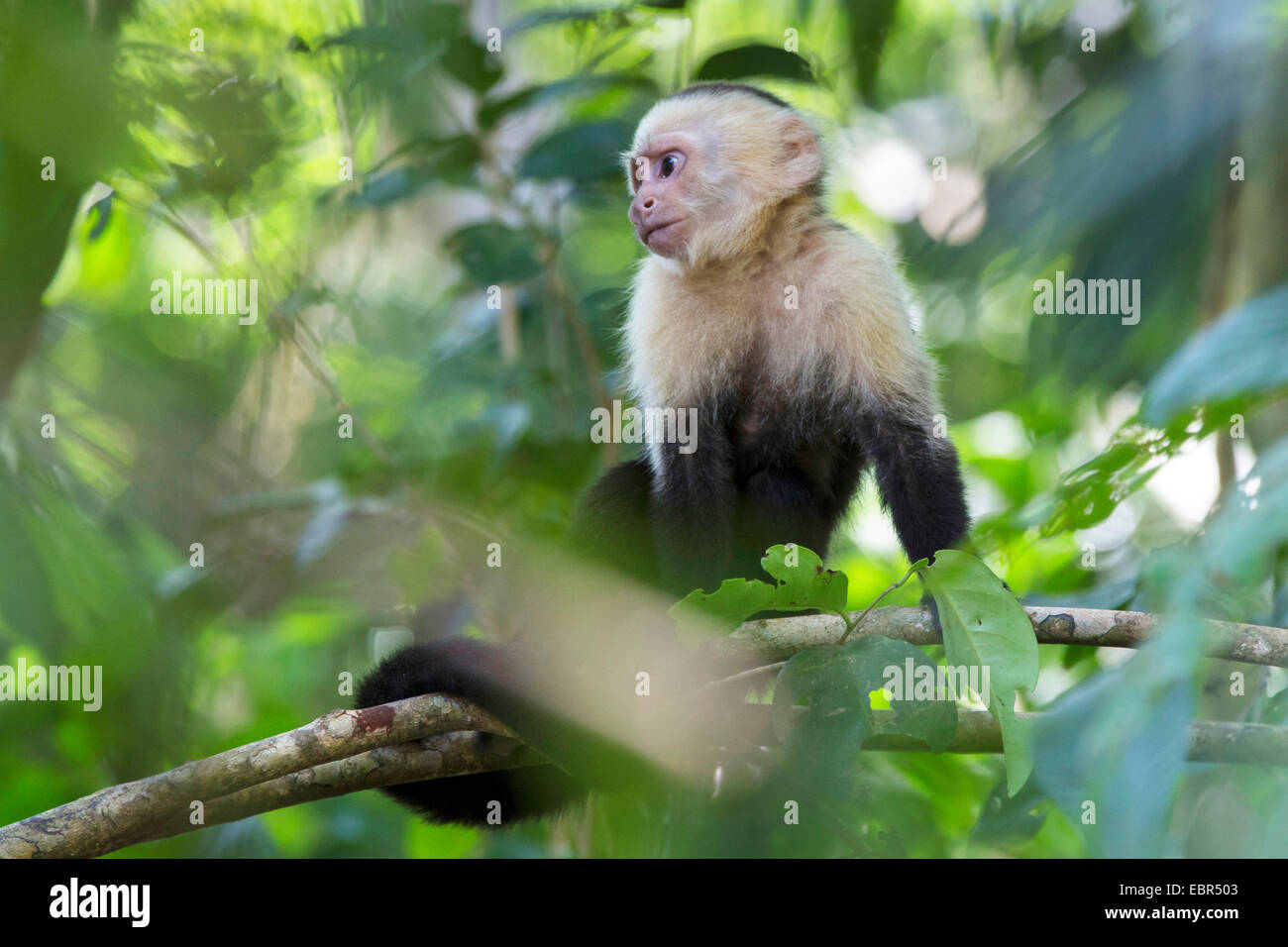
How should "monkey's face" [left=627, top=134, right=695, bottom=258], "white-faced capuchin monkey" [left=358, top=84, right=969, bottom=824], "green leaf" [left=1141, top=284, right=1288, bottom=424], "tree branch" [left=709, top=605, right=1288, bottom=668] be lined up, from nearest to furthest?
"green leaf" [left=1141, top=284, right=1288, bottom=424] → "tree branch" [left=709, top=605, right=1288, bottom=668] → "white-faced capuchin monkey" [left=358, top=84, right=969, bottom=824] → "monkey's face" [left=627, top=134, right=695, bottom=258]

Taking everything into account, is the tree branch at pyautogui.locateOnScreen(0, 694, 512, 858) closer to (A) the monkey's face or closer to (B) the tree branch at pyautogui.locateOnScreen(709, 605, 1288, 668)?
(B) the tree branch at pyautogui.locateOnScreen(709, 605, 1288, 668)

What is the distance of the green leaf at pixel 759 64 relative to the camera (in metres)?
3.94

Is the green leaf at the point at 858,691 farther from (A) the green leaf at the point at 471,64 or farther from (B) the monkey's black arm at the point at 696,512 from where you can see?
(A) the green leaf at the point at 471,64

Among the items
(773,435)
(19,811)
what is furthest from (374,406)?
(773,435)

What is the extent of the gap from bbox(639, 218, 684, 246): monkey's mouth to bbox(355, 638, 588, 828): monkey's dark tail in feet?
4.68

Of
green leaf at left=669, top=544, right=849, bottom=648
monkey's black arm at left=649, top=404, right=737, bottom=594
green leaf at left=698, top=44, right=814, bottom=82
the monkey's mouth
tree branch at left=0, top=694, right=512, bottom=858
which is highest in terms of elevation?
green leaf at left=698, top=44, right=814, bottom=82

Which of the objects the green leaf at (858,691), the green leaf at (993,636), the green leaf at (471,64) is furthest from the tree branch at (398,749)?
the green leaf at (471,64)

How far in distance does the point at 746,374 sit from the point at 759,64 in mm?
1184

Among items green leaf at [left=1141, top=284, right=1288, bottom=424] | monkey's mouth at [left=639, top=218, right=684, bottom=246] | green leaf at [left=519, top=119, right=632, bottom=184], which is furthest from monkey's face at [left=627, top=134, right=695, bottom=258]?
green leaf at [left=1141, top=284, right=1288, bottom=424]

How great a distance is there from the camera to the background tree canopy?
9.04 feet

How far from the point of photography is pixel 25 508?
2467 mm

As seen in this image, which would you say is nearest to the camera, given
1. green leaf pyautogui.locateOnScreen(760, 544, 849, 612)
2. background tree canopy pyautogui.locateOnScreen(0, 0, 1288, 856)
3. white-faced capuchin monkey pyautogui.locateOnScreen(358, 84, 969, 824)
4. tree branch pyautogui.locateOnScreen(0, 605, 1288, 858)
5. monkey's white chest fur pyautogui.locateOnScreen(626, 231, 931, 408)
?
tree branch pyautogui.locateOnScreen(0, 605, 1288, 858)

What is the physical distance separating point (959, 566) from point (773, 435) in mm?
1207
